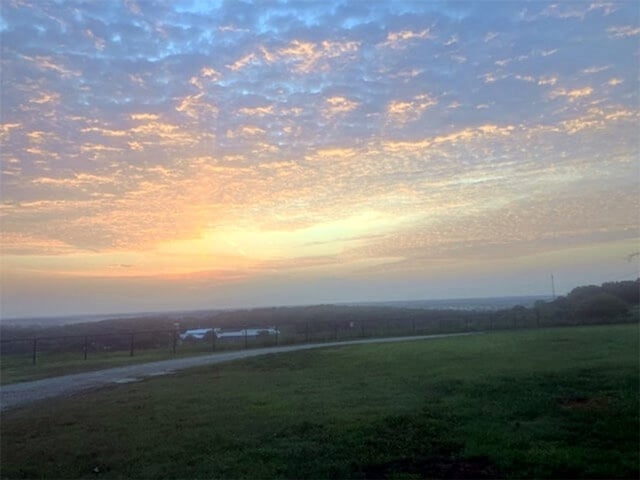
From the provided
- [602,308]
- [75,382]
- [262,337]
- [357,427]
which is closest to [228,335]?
[262,337]

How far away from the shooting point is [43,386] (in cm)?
2106

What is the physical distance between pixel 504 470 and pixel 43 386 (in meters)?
18.2

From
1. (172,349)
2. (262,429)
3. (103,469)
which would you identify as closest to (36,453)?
(103,469)

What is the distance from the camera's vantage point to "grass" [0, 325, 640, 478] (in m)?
8.02

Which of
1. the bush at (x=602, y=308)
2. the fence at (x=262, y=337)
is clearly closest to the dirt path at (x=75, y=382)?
the fence at (x=262, y=337)

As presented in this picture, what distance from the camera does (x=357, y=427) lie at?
403 inches

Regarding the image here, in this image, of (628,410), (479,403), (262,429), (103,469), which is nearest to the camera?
(103,469)

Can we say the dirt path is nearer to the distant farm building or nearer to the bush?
the distant farm building

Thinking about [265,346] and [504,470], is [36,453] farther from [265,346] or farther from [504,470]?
[265,346]

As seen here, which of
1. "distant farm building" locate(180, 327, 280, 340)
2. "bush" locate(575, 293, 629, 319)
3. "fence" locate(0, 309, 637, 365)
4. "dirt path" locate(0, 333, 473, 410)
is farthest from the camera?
"bush" locate(575, 293, 629, 319)

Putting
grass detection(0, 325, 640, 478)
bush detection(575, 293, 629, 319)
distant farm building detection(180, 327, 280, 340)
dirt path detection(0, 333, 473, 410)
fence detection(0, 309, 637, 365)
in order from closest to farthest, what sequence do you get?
grass detection(0, 325, 640, 478) < dirt path detection(0, 333, 473, 410) < fence detection(0, 309, 637, 365) < distant farm building detection(180, 327, 280, 340) < bush detection(575, 293, 629, 319)

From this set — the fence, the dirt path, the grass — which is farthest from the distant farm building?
the grass

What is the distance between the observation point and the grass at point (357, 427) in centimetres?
802

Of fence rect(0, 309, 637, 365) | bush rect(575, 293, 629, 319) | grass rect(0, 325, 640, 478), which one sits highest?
bush rect(575, 293, 629, 319)
